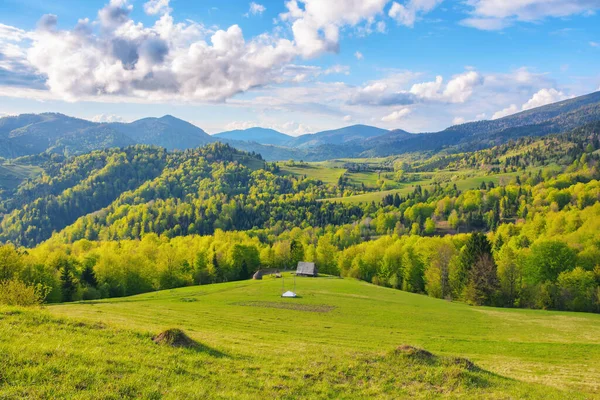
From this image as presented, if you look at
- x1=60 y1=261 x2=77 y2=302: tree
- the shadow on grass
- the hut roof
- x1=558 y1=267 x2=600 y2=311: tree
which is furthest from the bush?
x1=558 y1=267 x2=600 y2=311: tree

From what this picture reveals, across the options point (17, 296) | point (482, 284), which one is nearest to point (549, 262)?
point (482, 284)

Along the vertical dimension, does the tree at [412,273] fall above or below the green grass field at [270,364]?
below

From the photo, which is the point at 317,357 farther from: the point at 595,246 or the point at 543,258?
the point at 595,246

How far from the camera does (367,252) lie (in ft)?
411

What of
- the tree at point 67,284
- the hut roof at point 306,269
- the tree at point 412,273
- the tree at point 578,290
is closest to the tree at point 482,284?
the tree at point 578,290

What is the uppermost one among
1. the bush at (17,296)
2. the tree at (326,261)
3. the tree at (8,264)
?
the bush at (17,296)

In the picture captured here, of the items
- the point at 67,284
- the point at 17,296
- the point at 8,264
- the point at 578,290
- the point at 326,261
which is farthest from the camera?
the point at 326,261

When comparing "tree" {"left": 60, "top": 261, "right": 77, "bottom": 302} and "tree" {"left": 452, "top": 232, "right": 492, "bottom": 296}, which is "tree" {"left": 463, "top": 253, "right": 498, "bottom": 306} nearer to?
"tree" {"left": 452, "top": 232, "right": 492, "bottom": 296}

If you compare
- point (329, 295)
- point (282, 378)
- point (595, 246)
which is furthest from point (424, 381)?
point (595, 246)

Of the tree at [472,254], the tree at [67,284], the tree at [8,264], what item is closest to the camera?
the tree at [8,264]

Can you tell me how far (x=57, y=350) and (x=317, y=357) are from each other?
13.7 meters

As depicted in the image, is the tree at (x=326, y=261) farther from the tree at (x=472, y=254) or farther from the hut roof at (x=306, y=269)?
the tree at (x=472, y=254)

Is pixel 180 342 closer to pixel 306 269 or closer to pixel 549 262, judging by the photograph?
pixel 306 269

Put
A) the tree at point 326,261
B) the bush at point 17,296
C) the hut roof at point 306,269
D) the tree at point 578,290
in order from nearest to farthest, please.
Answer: the bush at point 17,296 < the tree at point 578,290 < the hut roof at point 306,269 < the tree at point 326,261
